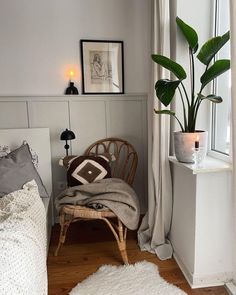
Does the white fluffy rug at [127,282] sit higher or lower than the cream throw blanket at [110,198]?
lower

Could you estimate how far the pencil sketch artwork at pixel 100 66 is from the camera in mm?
2680

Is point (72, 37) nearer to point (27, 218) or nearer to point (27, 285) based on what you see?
point (27, 218)

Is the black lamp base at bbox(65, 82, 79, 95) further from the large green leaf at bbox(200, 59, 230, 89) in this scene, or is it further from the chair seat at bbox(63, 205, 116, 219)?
the large green leaf at bbox(200, 59, 230, 89)

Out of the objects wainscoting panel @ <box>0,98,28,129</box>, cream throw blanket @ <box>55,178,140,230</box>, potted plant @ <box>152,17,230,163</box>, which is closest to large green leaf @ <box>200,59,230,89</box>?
potted plant @ <box>152,17,230,163</box>

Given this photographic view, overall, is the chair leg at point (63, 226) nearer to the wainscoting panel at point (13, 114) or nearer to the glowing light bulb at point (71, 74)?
the wainscoting panel at point (13, 114)

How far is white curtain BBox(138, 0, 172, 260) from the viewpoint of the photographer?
202cm

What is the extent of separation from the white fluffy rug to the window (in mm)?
1030

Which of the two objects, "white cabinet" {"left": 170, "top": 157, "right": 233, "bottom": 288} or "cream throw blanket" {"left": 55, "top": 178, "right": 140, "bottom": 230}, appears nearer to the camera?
"white cabinet" {"left": 170, "top": 157, "right": 233, "bottom": 288}

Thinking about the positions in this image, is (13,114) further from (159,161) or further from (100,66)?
(159,161)

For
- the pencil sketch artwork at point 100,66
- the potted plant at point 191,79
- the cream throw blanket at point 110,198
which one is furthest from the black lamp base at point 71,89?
the potted plant at point 191,79

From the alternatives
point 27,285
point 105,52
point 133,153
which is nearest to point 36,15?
point 105,52

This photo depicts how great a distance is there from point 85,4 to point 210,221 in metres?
2.29

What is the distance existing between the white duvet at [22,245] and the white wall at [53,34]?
1.22 meters

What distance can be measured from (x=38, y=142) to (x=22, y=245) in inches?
56.6
